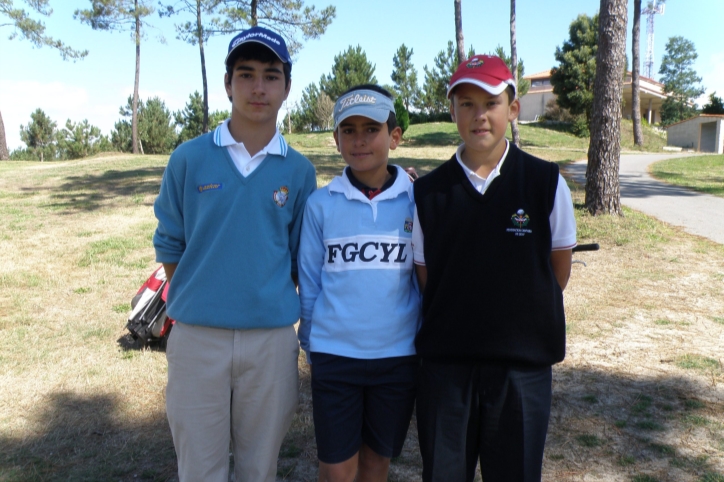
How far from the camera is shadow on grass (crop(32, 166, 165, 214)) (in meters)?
Answer: 10.9

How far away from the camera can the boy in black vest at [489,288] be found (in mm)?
1946

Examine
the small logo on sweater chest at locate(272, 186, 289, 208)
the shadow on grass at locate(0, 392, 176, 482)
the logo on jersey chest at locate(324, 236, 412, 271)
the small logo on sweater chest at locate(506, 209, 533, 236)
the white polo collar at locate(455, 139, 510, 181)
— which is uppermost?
the white polo collar at locate(455, 139, 510, 181)

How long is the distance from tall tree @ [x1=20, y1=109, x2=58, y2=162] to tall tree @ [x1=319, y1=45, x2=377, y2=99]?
68.8 ft

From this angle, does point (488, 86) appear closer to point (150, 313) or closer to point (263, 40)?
point (263, 40)

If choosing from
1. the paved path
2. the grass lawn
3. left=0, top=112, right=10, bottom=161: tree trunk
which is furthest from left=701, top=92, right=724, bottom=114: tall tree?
left=0, top=112, right=10, bottom=161: tree trunk

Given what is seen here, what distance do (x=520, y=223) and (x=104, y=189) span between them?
39.7 ft

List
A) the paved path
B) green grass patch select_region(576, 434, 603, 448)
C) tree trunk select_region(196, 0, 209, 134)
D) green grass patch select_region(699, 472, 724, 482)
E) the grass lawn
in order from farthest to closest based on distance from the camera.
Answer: tree trunk select_region(196, 0, 209, 134) → the grass lawn → the paved path → green grass patch select_region(576, 434, 603, 448) → green grass patch select_region(699, 472, 724, 482)

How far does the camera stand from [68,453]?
3.22 metres

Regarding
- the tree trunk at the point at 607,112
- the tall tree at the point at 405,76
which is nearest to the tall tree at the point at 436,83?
the tall tree at the point at 405,76

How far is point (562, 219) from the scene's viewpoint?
6.38 feet

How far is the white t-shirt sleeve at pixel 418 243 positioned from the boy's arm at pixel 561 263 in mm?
438

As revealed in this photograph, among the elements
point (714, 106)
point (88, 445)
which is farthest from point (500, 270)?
point (714, 106)

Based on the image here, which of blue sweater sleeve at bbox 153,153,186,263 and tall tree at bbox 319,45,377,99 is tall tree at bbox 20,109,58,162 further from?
blue sweater sleeve at bbox 153,153,186,263

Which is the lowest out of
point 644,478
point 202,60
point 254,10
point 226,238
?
point 644,478
